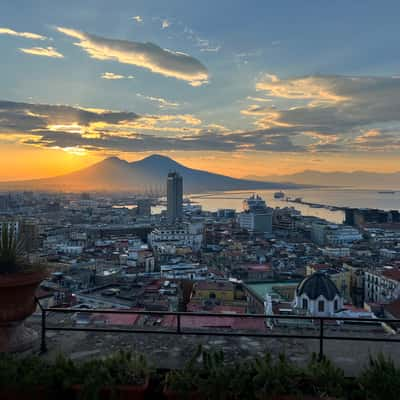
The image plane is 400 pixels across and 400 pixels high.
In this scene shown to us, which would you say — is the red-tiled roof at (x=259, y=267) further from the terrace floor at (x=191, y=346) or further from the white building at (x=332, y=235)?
the terrace floor at (x=191, y=346)

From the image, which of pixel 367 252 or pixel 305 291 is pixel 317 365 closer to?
pixel 305 291

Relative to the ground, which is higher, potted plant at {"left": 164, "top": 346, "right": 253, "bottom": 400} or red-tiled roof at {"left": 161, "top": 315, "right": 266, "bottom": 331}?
potted plant at {"left": 164, "top": 346, "right": 253, "bottom": 400}

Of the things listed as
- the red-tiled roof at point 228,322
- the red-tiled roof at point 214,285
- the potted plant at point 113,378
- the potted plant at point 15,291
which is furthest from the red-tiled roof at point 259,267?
the potted plant at point 113,378

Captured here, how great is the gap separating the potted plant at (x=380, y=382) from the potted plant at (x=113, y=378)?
A: 1114mm

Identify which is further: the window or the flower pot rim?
the window

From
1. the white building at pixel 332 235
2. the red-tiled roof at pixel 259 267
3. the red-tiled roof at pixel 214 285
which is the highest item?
the red-tiled roof at pixel 214 285

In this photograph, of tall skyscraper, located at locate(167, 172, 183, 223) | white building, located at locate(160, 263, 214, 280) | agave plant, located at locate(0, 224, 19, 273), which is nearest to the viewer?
agave plant, located at locate(0, 224, 19, 273)

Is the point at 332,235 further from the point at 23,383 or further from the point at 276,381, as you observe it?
the point at 23,383

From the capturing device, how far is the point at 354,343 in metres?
2.89

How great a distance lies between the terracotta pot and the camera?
2469 mm

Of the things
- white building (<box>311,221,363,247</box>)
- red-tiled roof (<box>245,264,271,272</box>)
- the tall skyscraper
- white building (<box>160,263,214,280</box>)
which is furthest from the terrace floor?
the tall skyscraper

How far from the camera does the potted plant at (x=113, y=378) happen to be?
1.98 m

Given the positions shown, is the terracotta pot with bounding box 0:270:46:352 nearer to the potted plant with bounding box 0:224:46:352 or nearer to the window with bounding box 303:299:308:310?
the potted plant with bounding box 0:224:46:352

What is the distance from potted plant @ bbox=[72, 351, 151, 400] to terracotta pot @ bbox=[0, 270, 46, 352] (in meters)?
0.69
